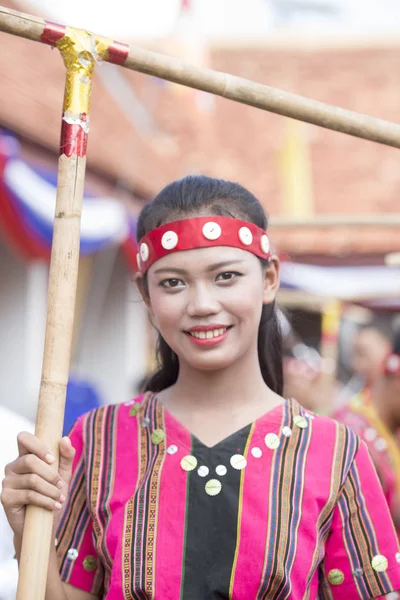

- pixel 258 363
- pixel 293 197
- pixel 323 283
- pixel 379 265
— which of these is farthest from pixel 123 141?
pixel 258 363

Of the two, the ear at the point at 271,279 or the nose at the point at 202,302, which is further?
the ear at the point at 271,279

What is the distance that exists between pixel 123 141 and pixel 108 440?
6760 mm

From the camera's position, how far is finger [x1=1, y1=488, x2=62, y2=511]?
1562 mm

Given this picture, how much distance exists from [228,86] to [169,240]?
0.37 m

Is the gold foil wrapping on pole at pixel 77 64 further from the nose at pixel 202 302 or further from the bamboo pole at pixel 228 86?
the nose at pixel 202 302

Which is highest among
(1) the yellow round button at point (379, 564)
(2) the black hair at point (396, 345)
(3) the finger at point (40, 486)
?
(2) the black hair at point (396, 345)

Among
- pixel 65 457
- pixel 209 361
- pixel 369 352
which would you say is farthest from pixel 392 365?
pixel 65 457

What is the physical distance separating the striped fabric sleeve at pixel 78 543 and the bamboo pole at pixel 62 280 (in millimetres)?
429

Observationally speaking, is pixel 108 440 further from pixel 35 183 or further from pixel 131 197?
pixel 131 197

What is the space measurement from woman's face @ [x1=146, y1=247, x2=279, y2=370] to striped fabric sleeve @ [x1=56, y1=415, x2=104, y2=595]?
15.9 inches

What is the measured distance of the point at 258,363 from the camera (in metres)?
2.11

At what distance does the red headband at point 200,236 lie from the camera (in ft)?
6.20

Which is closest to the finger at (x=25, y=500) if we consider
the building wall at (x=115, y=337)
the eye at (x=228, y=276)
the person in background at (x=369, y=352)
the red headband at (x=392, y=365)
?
the eye at (x=228, y=276)

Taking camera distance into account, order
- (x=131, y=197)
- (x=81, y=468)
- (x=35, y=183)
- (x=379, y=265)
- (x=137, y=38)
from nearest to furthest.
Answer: (x=81, y=468)
(x=35, y=183)
(x=131, y=197)
(x=379, y=265)
(x=137, y=38)
